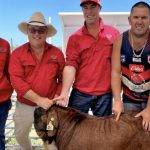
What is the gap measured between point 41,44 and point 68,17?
5.12 feet

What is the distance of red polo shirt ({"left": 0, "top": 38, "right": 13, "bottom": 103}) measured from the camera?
368cm

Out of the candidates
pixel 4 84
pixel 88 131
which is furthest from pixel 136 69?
pixel 4 84

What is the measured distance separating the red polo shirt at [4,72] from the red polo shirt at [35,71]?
0.20 m

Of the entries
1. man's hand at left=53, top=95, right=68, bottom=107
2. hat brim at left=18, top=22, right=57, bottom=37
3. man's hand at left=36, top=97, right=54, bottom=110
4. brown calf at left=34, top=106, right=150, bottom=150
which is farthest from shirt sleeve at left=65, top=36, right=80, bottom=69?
brown calf at left=34, top=106, right=150, bottom=150

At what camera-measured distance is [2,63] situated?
3680 mm

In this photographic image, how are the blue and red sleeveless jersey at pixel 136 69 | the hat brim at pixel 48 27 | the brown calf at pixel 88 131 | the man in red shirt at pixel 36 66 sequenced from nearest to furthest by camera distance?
the brown calf at pixel 88 131 → the blue and red sleeveless jersey at pixel 136 69 → the man in red shirt at pixel 36 66 → the hat brim at pixel 48 27

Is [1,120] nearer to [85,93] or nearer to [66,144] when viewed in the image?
[85,93]

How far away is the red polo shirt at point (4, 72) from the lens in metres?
3.68

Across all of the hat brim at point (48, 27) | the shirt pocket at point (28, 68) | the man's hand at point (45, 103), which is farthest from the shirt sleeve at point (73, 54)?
the man's hand at point (45, 103)

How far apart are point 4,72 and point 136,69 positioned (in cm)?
149

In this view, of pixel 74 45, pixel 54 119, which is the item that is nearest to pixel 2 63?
pixel 74 45

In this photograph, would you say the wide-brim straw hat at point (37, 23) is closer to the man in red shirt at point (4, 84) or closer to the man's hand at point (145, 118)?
the man in red shirt at point (4, 84)

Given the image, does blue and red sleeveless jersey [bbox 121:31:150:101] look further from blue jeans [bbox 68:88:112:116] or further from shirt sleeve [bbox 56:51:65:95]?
shirt sleeve [bbox 56:51:65:95]

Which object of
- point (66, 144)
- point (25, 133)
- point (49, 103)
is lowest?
point (25, 133)
